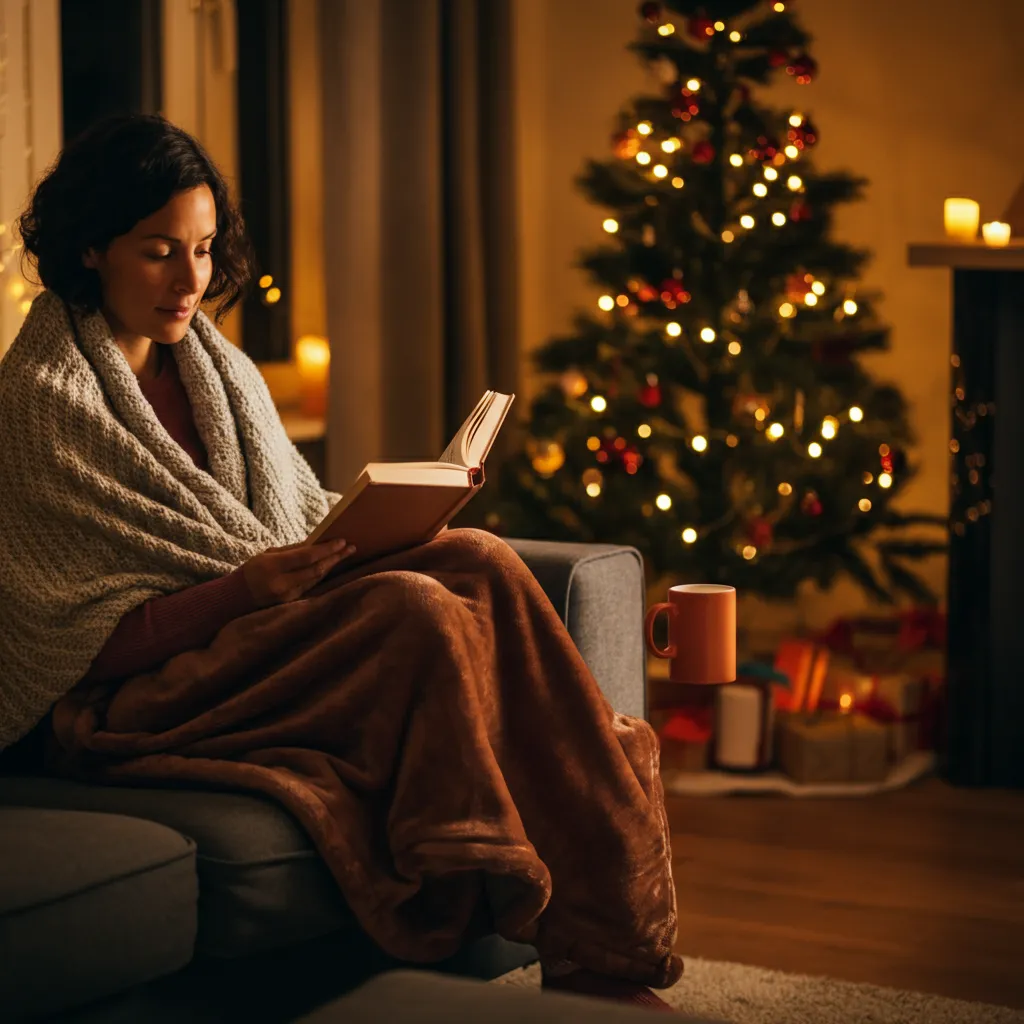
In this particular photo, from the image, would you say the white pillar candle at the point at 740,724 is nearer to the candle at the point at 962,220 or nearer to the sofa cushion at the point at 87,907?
the candle at the point at 962,220

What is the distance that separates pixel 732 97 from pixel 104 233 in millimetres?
1852

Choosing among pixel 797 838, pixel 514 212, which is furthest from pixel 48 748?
pixel 514 212

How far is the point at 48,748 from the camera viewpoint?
1.92 metres

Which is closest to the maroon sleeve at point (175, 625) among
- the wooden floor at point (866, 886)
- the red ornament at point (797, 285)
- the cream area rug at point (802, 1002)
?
the cream area rug at point (802, 1002)

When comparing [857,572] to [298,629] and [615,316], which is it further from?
[298,629]

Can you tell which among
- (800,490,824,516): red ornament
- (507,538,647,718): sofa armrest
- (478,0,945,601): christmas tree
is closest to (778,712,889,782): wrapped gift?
(478,0,945,601): christmas tree

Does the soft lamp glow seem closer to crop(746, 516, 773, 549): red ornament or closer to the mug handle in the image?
crop(746, 516, 773, 549): red ornament

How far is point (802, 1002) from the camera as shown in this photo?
2.08m

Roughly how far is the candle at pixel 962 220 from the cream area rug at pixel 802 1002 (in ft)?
5.23

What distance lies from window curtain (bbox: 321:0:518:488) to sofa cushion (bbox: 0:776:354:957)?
77.1 inches

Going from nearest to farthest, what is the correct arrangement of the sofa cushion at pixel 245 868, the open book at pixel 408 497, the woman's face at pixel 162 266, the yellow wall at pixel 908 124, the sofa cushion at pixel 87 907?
1. the sofa cushion at pixel 87 907
2. the sofa cushion at pixel 245 868
3. the open book at pixel 408 497
4. the woman's face at pixel 162 266
5. the yellow wall at pixel 908 124

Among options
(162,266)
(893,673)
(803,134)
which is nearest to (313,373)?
(803,134)

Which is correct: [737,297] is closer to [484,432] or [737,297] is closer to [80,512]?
[484,432]

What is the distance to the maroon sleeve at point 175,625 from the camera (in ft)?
6.19
